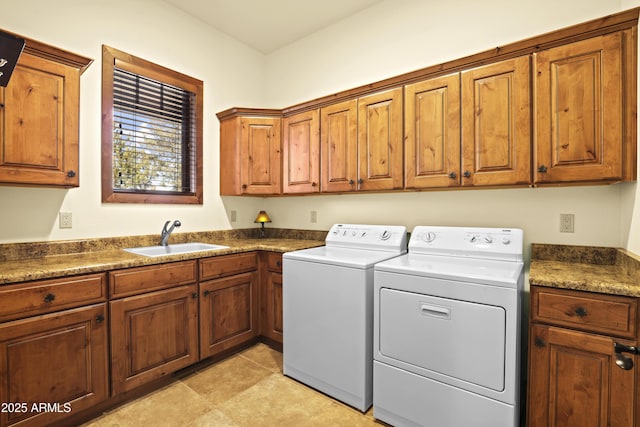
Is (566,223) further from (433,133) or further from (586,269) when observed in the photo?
(433,133)

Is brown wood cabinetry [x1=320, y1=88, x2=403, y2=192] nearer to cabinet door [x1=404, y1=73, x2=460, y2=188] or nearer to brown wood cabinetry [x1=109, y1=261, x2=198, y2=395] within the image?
cabinet door [x1=404, y1=73, x2=460, y2=188]

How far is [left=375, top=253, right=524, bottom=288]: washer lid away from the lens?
4.92 ft

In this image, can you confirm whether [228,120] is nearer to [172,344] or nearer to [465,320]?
[172,344]

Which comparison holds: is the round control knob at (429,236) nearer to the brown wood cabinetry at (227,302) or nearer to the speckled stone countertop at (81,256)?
the speckled stone countertop at (81,256)

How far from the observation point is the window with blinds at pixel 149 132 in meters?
2.40

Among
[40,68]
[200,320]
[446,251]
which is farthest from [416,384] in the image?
[40,68]

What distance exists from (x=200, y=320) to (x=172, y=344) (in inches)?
9.4

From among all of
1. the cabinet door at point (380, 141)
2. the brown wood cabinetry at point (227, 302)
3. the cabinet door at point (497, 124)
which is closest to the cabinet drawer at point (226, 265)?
the brown wood cabinetry at point (227, 302)

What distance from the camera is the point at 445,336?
158cm

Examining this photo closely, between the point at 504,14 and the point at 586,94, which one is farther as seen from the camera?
the point at 504,14

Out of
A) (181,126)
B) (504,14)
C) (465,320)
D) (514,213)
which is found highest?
(504,14)

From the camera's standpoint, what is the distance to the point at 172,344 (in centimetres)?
216

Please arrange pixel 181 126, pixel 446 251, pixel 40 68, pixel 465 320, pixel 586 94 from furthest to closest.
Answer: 1. pixel 181 126
2. pixel 446 251
3. pixel 40 68
4. pixel 586 94
5. pixel 465 320

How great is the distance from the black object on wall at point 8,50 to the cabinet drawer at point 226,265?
4.83 feet
